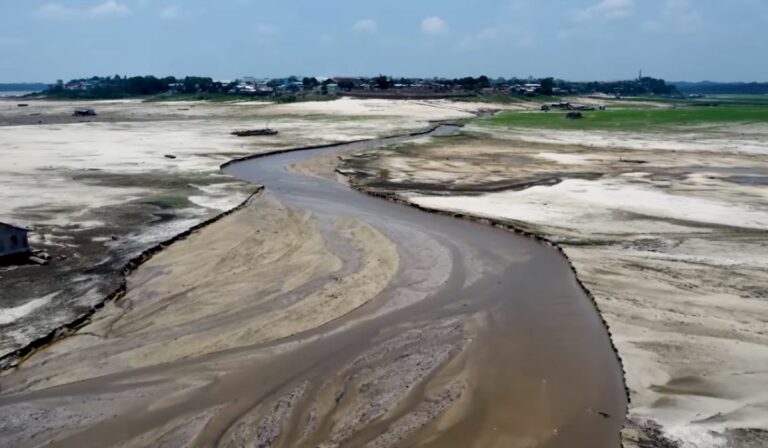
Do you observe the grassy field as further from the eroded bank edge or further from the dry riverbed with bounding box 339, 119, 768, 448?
the eroded bank edge

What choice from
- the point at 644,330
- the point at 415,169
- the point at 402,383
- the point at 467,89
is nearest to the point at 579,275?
the point at 644,330

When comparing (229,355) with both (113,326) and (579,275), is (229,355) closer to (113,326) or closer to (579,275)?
(113,326)

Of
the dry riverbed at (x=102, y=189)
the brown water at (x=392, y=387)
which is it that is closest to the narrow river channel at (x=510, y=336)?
the brown water at (x=392, y=387)

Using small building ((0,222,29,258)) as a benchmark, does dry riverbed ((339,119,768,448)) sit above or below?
below

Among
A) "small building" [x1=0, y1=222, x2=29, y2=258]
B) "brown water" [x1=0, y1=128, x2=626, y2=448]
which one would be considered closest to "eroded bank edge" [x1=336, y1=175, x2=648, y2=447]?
"brown water" [x1=0, y1=128, x2=626, y2=448]

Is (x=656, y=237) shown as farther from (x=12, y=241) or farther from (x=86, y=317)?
(x=12, y=241)

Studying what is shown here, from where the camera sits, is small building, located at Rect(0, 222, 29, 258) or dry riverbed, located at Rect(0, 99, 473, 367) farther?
small building, located at Rect(0, 222, 29, 258)

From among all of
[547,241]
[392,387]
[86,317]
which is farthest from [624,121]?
[86,317]
